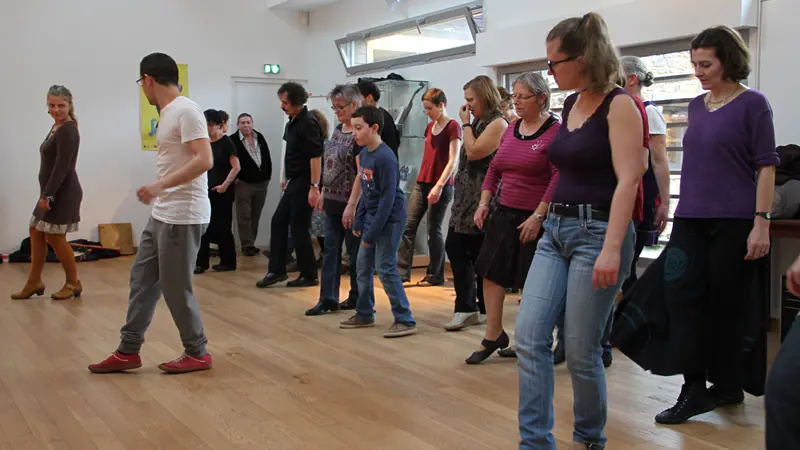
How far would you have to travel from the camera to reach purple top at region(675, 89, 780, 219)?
3.09 meters

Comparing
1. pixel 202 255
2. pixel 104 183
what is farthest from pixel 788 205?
pixel 104 183

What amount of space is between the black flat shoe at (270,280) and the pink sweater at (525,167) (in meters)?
3.30

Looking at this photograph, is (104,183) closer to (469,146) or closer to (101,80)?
(101,80)

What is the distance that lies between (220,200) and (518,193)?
4797mm

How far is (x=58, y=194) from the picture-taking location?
19.2ft

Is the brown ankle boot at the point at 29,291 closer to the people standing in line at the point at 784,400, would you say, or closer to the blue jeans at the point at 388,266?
the blue jeans at the point at 388,266

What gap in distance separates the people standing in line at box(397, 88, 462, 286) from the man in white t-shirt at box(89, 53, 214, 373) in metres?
2.55

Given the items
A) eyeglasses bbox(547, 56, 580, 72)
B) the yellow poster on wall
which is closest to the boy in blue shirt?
eyeglasses bbox(547, 56, 580, 72)

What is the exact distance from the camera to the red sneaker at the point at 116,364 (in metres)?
4.00

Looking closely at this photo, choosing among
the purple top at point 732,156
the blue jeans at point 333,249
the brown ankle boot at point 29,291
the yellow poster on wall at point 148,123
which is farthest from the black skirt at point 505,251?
the yellow poster on wall at point 148,123

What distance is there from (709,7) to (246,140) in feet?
17.9

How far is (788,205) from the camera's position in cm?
464

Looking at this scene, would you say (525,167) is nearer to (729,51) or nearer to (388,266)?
(729,51)

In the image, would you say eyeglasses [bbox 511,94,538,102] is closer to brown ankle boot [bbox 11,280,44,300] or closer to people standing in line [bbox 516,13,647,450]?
people standing in line [bbox 516,13,647,450]
